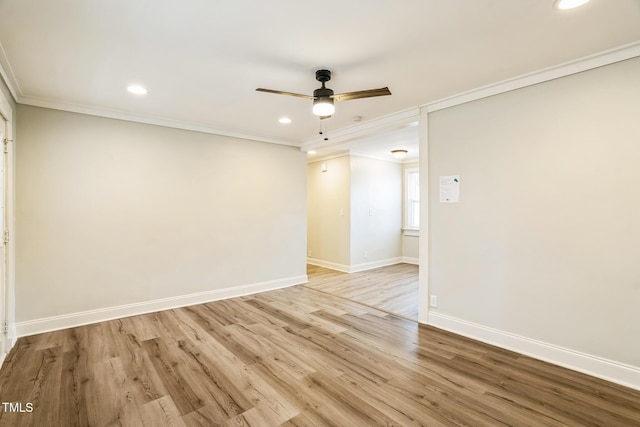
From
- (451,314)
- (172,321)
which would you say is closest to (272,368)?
(172,321)

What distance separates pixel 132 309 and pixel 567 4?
16.3 ft

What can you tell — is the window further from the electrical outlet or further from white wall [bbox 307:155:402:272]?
the electrical outlet

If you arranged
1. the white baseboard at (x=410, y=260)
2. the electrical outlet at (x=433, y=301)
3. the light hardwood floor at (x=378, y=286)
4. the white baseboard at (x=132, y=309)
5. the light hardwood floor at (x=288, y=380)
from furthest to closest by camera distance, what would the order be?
the white baseboard at (x=410, y=260), the light hardwood floor at (x=378, y=286), the electrical outlet at (x=433, y=301), the white baseboard at (x=132, y=309), the light hardwood floor at (x=288, y=380)

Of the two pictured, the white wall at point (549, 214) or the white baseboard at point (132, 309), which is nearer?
the white wall at point (549, 214)

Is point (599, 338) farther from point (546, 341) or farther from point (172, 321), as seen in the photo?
point (172, 321)

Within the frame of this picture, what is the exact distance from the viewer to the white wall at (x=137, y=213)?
130 inches

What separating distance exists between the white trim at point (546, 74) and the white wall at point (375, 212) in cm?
322

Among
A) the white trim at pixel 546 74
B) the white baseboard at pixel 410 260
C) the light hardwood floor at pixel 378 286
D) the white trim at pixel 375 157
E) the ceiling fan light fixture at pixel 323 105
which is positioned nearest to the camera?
the white trim at pixel 546 74

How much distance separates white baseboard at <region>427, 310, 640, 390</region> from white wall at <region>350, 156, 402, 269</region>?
3199 mm

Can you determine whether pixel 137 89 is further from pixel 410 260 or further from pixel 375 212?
pixel 410 260

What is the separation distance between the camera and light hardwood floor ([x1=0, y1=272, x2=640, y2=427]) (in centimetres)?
197

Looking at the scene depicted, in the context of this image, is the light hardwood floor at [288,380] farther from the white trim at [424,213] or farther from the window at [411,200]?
the window at [411,200]

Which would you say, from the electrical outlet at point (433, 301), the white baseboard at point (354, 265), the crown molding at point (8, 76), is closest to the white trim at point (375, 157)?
the white baseboard at point (354, 265)

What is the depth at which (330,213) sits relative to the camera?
6.82 metres
